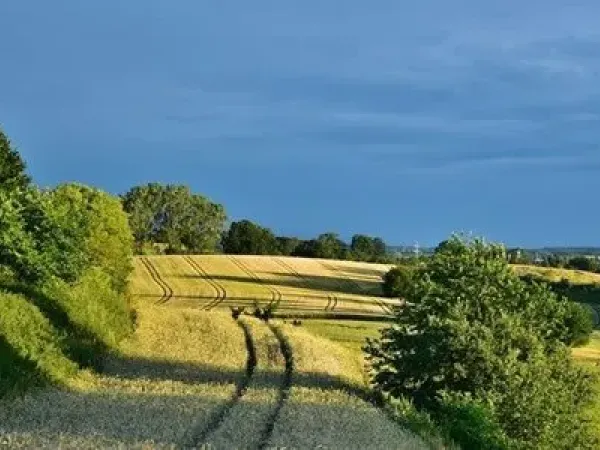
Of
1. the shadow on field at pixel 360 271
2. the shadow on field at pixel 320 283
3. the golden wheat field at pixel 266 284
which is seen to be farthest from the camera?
the shadow on field at pixel 360 271

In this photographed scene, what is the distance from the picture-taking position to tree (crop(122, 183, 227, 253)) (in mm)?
159875

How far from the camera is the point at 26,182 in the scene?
59.8 m

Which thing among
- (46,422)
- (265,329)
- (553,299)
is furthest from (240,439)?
(265,329)

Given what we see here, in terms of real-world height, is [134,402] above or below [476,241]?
below

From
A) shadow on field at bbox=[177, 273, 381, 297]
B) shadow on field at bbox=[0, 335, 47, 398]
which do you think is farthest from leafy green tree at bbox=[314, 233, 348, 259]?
shadow on field at bbox=[0, 335, 47, 398]

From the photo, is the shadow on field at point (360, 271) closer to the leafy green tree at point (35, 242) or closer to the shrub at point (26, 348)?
the leafy green tree at point (35, 242)

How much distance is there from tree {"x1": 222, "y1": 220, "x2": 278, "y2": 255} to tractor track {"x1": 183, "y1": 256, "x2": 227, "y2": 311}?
32.0 m

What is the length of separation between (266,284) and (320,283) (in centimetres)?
655

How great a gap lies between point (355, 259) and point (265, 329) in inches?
3503

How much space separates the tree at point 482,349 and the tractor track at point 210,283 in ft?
132

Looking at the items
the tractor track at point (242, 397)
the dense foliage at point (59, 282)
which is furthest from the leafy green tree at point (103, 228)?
the tractor track at point (242, 397)

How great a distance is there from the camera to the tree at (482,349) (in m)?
30.6

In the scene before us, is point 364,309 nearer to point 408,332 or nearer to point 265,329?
point 265,329

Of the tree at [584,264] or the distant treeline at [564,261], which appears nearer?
the distant treeline at [564,261]
